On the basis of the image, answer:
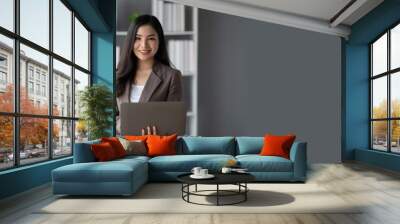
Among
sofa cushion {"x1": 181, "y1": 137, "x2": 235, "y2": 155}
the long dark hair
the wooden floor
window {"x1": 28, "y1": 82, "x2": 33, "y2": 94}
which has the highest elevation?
the long dark hair

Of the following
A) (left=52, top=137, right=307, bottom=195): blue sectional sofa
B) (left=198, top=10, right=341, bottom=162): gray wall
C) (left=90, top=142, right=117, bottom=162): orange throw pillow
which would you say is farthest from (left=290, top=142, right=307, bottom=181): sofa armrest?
(left=198, top=10, right=341, bottom=162): gray wall

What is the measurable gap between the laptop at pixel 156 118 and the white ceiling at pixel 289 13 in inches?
105

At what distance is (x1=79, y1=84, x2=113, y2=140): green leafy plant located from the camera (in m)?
7.56

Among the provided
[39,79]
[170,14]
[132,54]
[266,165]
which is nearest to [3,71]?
[39,79]

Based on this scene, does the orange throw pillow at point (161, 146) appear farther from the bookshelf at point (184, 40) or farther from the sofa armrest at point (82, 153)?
the bookshelf at point (184, 40)

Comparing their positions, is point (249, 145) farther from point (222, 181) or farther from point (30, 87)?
point (30, 87)

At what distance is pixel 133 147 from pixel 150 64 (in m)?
2.71

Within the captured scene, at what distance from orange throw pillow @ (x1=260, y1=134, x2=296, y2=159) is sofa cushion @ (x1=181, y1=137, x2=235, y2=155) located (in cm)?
60

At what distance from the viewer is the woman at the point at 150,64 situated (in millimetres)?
8492

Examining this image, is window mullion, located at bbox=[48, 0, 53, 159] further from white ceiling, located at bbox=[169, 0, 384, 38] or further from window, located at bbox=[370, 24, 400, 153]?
window, located at bbox=[370, 24, 400, 153]

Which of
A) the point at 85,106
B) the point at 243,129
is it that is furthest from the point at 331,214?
the point at 243,129

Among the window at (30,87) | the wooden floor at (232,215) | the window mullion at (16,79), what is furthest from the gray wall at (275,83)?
the window mullion at (16,79)

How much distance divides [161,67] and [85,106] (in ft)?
6.08

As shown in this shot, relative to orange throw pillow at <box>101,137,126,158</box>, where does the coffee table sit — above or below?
below
